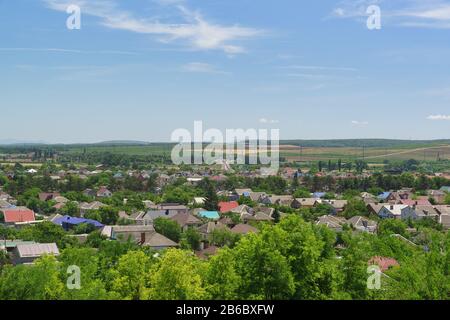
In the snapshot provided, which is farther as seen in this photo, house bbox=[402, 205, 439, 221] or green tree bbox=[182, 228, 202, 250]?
house bbox=[402, 205, 439, 221]

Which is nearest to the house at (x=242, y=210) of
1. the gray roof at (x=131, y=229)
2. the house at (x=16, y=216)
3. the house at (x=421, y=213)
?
the house at (x=421, y=213)

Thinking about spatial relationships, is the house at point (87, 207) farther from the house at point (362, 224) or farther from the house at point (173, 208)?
the house at point (362, 224)

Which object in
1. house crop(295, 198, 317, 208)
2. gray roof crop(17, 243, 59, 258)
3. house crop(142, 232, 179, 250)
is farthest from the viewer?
house crop(295, 198, 317, 208)

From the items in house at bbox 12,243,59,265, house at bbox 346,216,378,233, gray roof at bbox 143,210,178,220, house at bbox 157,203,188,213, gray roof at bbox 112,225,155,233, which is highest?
house at bbox 12,243,59,265

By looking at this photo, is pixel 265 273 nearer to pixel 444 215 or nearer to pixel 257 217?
pixel 257 217

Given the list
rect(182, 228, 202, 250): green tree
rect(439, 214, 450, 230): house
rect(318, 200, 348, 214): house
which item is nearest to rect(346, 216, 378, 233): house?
rect(439, 214, 450, 230): house

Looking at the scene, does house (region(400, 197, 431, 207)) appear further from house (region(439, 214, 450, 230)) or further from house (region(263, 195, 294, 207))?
house (region(263, 195, 294, 207))
